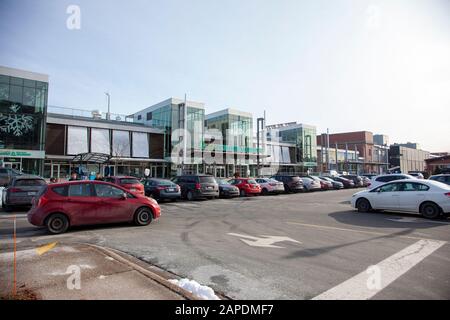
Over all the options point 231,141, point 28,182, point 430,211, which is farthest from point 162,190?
point 231,141

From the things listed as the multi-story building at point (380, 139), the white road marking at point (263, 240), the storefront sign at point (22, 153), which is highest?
the multi-story building at point (380, 139)

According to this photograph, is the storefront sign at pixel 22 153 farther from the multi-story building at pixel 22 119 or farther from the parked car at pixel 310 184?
the parked car at pixel 310 184

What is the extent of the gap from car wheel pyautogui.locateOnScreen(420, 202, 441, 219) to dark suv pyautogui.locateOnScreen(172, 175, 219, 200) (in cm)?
1125

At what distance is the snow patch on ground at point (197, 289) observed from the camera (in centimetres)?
A: 360

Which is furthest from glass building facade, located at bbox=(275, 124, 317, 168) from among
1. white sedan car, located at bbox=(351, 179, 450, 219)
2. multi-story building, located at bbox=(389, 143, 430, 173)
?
white sedan car, located at bbox=(351, 179, 450, 219)

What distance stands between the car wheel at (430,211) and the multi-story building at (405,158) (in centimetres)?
9198

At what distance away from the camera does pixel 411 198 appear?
34.3 ft

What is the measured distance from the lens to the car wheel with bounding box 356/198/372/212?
464 inches

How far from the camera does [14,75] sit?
29.3m

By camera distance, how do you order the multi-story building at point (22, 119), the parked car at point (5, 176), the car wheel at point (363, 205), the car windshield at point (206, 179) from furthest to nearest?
1. the multi-story building at point (22, 119)
2. the parked car at point (5, 176)
3. the car windshield at point (206, 179)
4. the car wheel at point (363, 205)

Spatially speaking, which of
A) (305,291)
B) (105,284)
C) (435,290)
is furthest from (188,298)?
(435,290)

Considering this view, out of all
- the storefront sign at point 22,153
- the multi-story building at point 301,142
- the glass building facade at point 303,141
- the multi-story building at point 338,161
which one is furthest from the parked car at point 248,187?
the multi-story building at point 338,161
